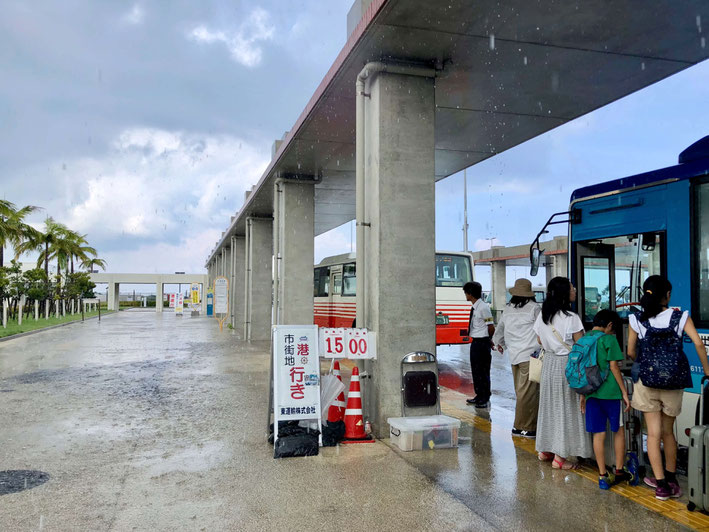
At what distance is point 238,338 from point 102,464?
1637 centimetres

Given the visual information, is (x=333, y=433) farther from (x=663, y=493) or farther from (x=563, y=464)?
(x=663, y=493)

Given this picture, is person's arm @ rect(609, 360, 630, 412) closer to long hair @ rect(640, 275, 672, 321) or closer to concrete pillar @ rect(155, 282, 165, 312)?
long hair @ rect(640, 275, 672, 321)

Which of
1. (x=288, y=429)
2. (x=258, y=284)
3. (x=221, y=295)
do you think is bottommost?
(x=288, y=429)

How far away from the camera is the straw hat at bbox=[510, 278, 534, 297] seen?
6.85 m

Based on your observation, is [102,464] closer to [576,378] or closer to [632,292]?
[576,378]

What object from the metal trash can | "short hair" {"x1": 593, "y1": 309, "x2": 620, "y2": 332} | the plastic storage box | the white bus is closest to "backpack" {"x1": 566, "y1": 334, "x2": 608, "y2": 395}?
"short hair" {"x1": 593, "y1": 309, "x2": 620, "y2": 332}

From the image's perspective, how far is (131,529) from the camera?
4164mm

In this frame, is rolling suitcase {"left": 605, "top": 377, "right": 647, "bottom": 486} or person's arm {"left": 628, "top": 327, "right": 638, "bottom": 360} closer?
person's arm {"left": 628, "top": 327, "right": 638, "bottom": 360}

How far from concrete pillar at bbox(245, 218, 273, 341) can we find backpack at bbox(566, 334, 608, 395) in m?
16.8

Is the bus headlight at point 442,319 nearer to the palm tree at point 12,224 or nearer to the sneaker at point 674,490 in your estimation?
the sneaker at point 674,490

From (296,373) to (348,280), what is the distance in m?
11.2

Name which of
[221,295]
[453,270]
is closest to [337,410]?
[453,270]

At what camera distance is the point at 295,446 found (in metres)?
6.06

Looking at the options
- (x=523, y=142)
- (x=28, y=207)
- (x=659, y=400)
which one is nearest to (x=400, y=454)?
(x=659, y=400)
